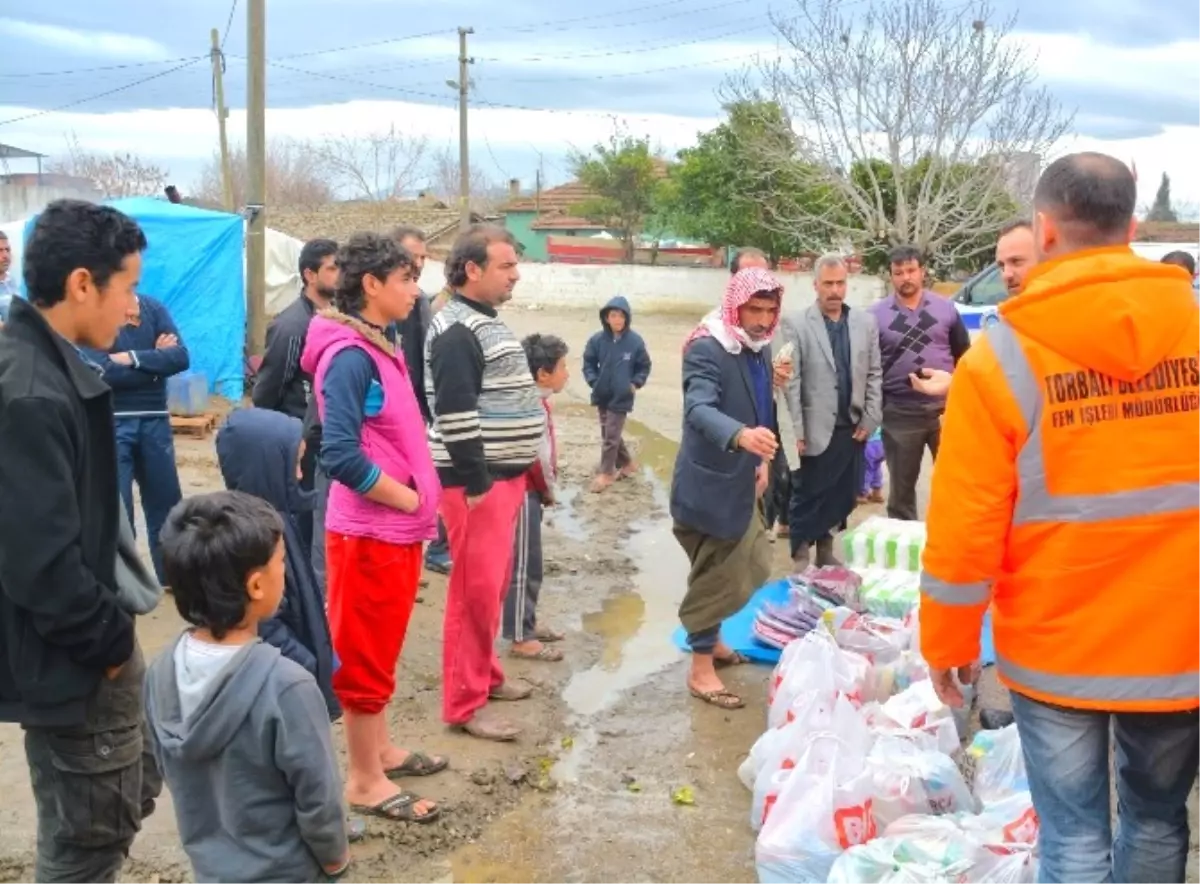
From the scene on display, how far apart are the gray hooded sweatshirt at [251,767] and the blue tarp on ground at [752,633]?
10.3 ft

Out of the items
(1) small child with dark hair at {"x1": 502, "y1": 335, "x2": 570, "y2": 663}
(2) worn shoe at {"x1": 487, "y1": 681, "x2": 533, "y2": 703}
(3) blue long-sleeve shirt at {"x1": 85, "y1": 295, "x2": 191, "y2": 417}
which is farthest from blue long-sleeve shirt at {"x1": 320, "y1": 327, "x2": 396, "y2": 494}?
(3) blue long-sleeve shirt at {"x1": 85, "y1": 295, "x2": 191, "y2": 417}

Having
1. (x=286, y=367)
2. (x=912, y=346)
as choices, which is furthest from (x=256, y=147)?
(x=912, y=346)

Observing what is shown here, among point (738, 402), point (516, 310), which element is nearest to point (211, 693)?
point (738, 402)

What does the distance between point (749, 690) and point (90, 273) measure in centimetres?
349

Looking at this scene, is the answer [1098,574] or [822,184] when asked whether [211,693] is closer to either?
[1098,574]

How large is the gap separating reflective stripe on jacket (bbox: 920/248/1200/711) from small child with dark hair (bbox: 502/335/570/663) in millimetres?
2617

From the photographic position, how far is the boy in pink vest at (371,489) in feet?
11.3

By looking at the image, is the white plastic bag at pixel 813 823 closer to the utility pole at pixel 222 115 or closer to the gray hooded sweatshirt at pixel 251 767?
the gray hooded sweatshirt at pixel 251 767

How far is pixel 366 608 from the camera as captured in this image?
3568mm

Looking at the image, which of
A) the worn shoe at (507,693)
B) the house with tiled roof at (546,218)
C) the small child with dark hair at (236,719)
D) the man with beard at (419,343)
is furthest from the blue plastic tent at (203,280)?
the house with tiled roof at (546,218)

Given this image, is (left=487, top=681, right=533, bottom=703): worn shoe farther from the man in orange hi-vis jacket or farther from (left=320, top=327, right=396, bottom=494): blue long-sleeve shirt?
the man in orange hi-vis jacket

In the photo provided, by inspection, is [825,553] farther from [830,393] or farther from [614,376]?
[614,376]

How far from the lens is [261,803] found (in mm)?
2285

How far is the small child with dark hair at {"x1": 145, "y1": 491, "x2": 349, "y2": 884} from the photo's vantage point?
2229 millimetres
